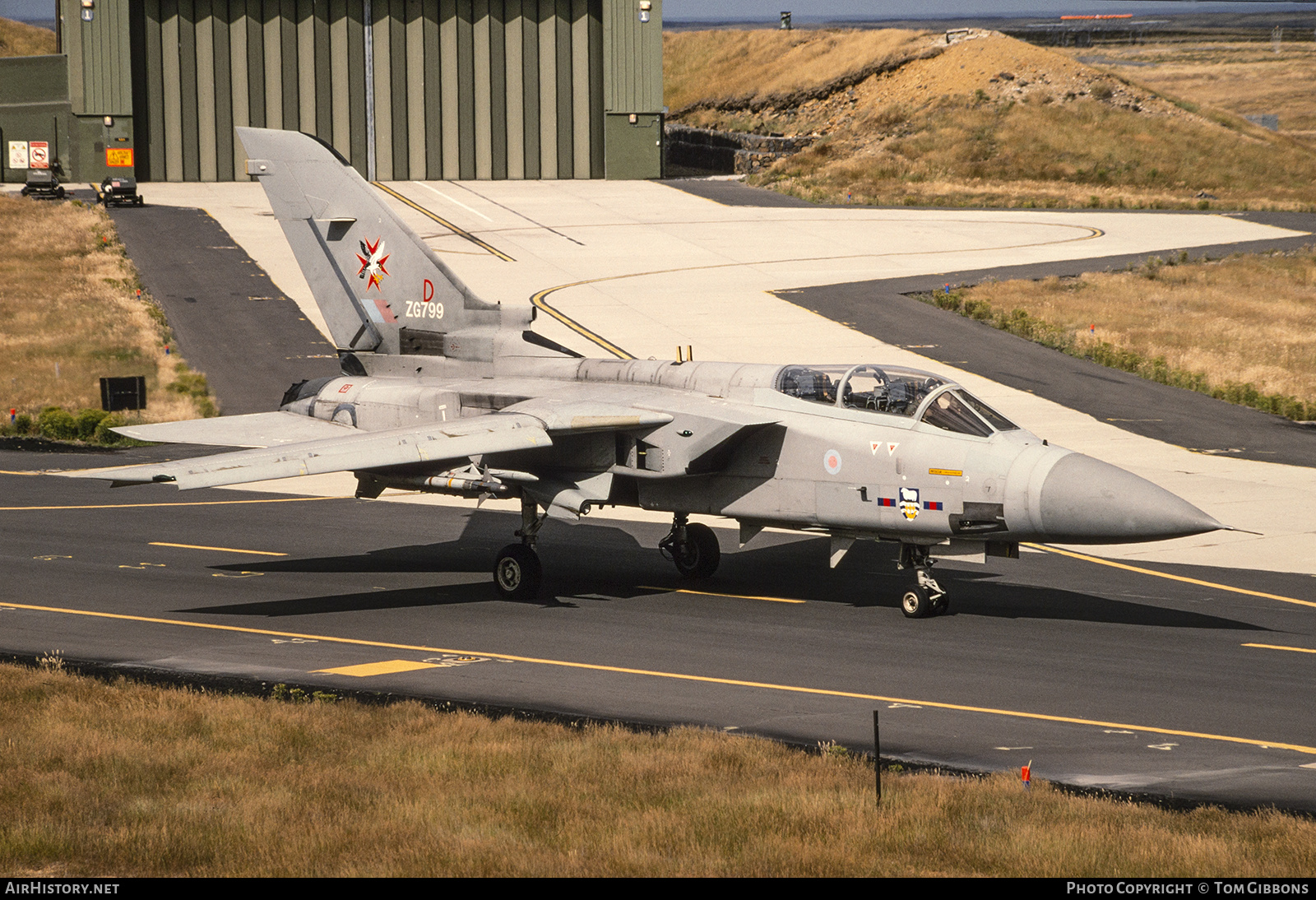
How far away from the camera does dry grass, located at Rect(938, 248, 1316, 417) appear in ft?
134

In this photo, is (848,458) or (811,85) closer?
(848,458)

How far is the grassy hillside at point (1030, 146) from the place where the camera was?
7738 cm

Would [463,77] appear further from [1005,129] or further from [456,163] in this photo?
[1005,129]

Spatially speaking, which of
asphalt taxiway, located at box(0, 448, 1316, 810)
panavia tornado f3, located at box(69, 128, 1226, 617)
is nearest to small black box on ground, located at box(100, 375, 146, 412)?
asphalt taxiway, located at box(0, 448, 1316, 810)

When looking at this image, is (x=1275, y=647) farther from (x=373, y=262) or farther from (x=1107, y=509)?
(x=373, y=262)

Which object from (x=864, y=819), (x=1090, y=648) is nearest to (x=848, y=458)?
(x=1090, y=648)

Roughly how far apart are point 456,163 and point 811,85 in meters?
35.9

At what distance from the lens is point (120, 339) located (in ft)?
141

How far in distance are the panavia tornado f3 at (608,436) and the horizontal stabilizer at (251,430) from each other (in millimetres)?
50

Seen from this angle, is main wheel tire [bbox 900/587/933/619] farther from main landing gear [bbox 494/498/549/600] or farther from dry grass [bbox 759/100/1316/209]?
dry grass [bbox 759/100/1316/209]

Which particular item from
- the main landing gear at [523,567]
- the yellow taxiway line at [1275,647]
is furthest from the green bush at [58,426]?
the yellow taxiway line at [1275,647]

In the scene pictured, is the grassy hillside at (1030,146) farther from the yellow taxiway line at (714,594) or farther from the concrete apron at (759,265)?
the yellow taxiway line at (714,594)

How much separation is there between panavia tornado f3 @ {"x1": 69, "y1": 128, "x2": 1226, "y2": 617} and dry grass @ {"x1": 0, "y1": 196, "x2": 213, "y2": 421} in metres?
12.3

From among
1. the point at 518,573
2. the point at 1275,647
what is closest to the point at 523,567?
the point at 518,573
